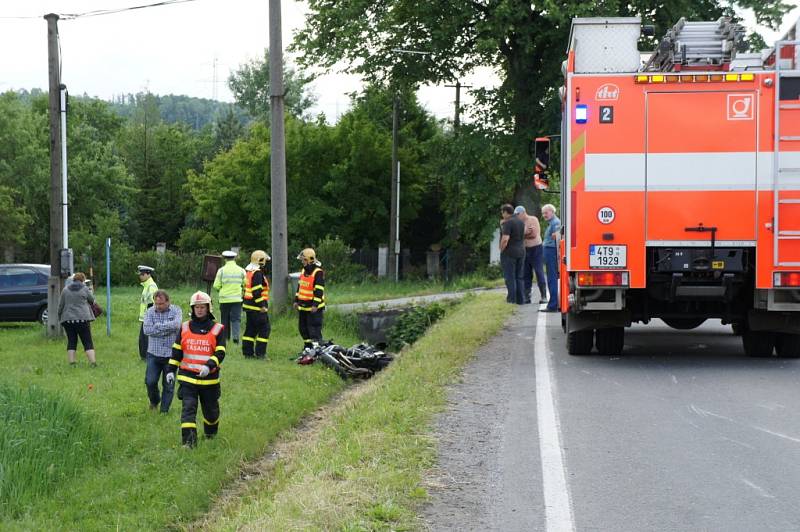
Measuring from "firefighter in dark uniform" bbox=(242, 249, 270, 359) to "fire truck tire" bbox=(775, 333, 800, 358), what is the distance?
7.81 meters

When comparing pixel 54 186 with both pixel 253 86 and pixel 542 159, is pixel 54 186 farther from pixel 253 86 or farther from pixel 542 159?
pixel 253 86

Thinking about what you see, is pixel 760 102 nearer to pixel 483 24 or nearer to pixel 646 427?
pixel 646 427

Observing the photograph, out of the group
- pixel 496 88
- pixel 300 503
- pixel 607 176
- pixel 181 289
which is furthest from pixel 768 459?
pixel 181 289

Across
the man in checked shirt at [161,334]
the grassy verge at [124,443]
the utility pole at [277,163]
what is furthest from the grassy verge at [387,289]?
the man in checked shirt at [161,334]

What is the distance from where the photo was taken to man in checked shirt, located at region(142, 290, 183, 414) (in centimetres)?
1202

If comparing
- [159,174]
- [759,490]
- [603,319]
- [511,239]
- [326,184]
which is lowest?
[759,490]

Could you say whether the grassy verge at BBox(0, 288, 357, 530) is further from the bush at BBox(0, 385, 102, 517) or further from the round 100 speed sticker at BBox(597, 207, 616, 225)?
the round 100 speed sticker at BBox(597, 207, 616, 225)

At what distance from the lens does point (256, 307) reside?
1698 cm

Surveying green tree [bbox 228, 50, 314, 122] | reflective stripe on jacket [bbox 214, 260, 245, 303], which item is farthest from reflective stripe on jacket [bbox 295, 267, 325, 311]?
green tree [bbox 228, 50, 314, 122]

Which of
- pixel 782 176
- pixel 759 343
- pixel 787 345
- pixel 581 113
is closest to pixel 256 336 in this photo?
pixel 581 113

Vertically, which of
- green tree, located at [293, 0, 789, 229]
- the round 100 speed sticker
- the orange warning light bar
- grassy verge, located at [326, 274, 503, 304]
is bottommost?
grassy verge, located at [326, 274, 503, 304]

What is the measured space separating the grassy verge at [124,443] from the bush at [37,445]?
0.01 metres

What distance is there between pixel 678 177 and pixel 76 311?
981cm

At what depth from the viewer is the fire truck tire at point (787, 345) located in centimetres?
1222
